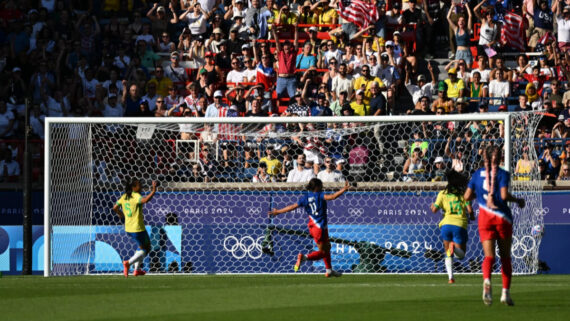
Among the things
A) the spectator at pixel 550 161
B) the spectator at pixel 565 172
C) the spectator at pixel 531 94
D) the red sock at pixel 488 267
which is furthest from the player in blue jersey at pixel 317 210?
the spectator at pixel 531 94

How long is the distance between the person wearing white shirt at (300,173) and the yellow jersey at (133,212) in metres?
3.73

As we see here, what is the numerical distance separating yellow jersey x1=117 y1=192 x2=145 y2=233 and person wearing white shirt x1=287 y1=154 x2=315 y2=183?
3.73 meters

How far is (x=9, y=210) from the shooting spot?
23.7 meters

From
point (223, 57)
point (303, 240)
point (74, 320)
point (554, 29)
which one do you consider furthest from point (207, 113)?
point (74, 320)

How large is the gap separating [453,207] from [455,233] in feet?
1.46

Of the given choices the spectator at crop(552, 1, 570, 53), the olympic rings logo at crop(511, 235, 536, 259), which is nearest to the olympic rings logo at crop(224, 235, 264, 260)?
the olympic rings logo at crop(511, 235, 536, 259)

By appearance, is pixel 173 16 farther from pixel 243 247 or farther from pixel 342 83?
pixel 243 247

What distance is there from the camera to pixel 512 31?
27344mm

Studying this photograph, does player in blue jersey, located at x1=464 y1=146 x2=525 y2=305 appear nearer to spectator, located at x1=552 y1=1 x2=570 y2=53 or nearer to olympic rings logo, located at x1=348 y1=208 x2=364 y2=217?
olympic rings logo, located at x1=348 y1=208 x2=364 y2=217

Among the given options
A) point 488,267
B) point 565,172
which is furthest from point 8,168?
point 488,267

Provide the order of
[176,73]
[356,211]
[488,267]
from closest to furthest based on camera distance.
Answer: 1. [488,267]
2. [356,211]
3. [176,73]

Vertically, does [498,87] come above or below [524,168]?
above

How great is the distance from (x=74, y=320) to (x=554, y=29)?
19.0m

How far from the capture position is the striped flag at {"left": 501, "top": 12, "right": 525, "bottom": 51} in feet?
89.6
